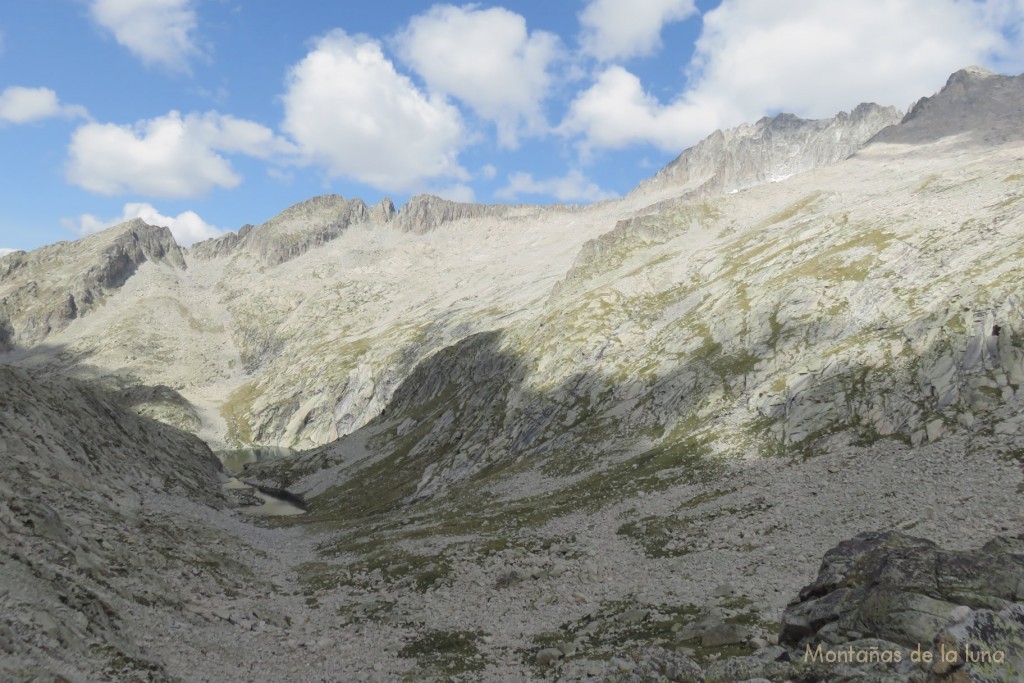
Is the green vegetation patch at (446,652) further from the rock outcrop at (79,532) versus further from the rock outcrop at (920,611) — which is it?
the rock outcrop at (920,611)

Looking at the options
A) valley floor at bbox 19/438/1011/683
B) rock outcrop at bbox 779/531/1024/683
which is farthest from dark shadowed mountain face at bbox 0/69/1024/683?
valley floor at bbox 19/438/1011/683

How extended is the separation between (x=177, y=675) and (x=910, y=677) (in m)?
26.0

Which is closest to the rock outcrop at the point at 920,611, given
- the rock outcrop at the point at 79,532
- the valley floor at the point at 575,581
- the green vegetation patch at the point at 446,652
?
the valley floor at the point at 575,581

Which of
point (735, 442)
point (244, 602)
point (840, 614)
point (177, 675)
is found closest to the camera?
point (840, 614)

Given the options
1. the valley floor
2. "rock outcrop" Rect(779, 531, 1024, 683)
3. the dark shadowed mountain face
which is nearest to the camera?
"rock outcrop" Rect(779, 531, 1024, 683)

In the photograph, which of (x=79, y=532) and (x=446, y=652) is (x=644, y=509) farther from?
(x=79, y=532)

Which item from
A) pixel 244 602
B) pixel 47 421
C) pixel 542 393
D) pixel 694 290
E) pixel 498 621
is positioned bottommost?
pixel 498 621

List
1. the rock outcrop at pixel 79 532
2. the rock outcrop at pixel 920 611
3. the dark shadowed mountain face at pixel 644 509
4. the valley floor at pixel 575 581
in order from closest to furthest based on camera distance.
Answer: the rock outcrop at pixel 920 611 → the rock outcrop at pixel 79 532 → the dark shadowed mountain face at pixel 644 509 → the valley floor at pixel 575 581

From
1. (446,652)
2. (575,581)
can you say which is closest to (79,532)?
(446,652)

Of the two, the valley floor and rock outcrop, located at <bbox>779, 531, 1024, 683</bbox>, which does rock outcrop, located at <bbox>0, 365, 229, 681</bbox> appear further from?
rock outcrop, located at <bbox>779, 531, 1024, 683</bbox>

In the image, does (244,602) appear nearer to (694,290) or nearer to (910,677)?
(910,677)

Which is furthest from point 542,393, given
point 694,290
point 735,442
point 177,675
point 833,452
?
point 177,675

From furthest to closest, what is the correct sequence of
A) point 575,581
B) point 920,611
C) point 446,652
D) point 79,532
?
point 575,581 < point 79,532 < point 446,652 < point 920,611

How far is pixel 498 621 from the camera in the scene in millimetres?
34656
